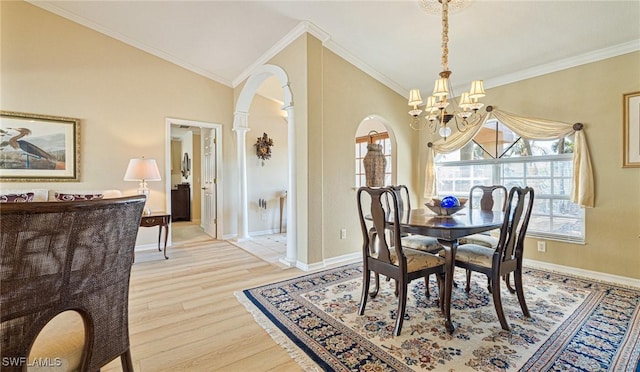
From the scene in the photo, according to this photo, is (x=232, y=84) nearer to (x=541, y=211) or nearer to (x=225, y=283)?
(x=225, y=283)

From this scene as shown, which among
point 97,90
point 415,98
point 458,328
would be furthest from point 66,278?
point 97,90

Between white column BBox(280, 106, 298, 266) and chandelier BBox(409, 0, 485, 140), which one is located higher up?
chandelier BBox(409, 0, 485, 140)

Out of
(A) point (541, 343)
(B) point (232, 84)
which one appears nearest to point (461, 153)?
(A) point (541, 343)

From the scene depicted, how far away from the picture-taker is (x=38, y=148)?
3.57m

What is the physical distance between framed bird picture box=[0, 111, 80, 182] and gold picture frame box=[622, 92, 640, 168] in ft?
21.0

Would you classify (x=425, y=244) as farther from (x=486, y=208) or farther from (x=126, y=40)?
(x=126, y=40)

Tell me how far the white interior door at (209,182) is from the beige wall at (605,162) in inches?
201

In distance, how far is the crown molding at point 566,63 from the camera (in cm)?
278

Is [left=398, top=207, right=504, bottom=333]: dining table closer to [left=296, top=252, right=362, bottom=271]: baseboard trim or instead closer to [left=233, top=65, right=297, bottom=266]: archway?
[left=296, top=252, right=362, bottom=271]: baseboard trim

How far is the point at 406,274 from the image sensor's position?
6.44 ft

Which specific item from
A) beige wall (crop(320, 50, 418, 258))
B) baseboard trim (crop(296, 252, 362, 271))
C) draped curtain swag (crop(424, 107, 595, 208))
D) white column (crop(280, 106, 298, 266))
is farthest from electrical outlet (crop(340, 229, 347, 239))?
draped curtain swag (crop(424, 107, 595, 208))

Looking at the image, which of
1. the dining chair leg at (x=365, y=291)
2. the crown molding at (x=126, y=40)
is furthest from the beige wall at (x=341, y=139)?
the crown molding at (x=126, y=40)

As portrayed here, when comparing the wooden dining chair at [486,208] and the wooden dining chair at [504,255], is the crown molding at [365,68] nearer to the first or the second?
the wooden dining chair at [486,208]

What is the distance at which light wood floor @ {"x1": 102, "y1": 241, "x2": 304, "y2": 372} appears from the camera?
167cm
